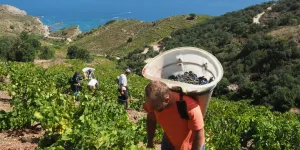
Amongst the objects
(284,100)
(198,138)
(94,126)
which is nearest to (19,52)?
(284,100)

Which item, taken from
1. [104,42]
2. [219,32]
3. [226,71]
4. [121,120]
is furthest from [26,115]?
[104,42]

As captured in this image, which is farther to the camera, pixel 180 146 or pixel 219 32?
pixel 219 32

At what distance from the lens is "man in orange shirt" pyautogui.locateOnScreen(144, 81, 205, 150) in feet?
11.7

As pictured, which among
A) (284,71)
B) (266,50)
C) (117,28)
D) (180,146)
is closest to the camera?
(180,146)

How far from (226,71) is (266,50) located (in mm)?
4900

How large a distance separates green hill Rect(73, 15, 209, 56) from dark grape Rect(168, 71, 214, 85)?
6943cm

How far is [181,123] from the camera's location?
3881 mm

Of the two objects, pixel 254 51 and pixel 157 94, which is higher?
pixel 157 94

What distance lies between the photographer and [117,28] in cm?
9069

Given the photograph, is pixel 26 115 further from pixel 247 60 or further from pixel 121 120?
pixel 247 60

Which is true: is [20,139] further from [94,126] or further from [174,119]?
[174,119]

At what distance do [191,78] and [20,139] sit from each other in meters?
5.04

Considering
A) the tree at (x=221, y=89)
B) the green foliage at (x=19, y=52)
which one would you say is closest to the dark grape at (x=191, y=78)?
the tree at (x=221, y=89)

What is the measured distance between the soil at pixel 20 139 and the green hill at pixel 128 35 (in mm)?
65116
